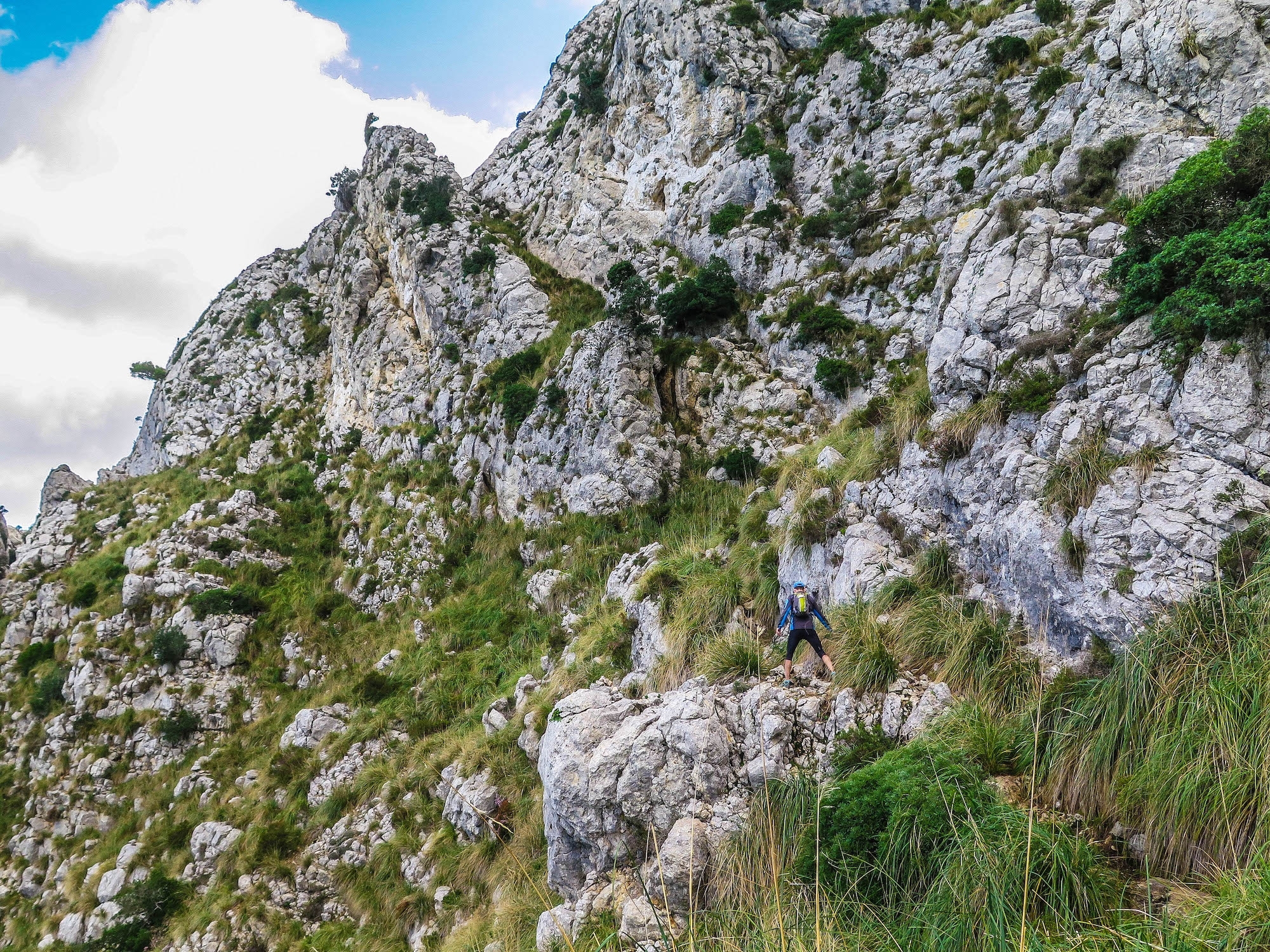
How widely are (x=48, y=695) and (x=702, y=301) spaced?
25.8 metres

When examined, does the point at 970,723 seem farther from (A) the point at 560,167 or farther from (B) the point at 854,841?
(A) the point at 560,167

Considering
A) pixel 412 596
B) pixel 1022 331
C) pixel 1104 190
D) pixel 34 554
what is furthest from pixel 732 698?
pixel 34 554

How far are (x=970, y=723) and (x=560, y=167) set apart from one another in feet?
114

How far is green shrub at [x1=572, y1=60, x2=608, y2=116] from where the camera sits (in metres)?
30.6

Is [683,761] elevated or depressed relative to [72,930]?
elevated

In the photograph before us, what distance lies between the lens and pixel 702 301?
20641 mm

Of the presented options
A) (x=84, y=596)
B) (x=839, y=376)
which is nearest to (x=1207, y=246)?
Result: (x=839, y=376)

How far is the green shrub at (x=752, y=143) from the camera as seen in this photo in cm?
2369

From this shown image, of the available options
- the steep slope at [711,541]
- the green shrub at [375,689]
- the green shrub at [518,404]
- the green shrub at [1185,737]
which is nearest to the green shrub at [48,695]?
the steep slope at [711,541]

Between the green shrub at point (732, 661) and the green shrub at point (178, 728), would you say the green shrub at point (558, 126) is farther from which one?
the green shrub at point (732, 661)

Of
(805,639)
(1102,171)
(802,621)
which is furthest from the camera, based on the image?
(1102,171)

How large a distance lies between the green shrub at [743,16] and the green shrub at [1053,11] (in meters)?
12.7

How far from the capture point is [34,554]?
79.9ft

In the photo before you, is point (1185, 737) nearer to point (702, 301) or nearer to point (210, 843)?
point (210, 843)
